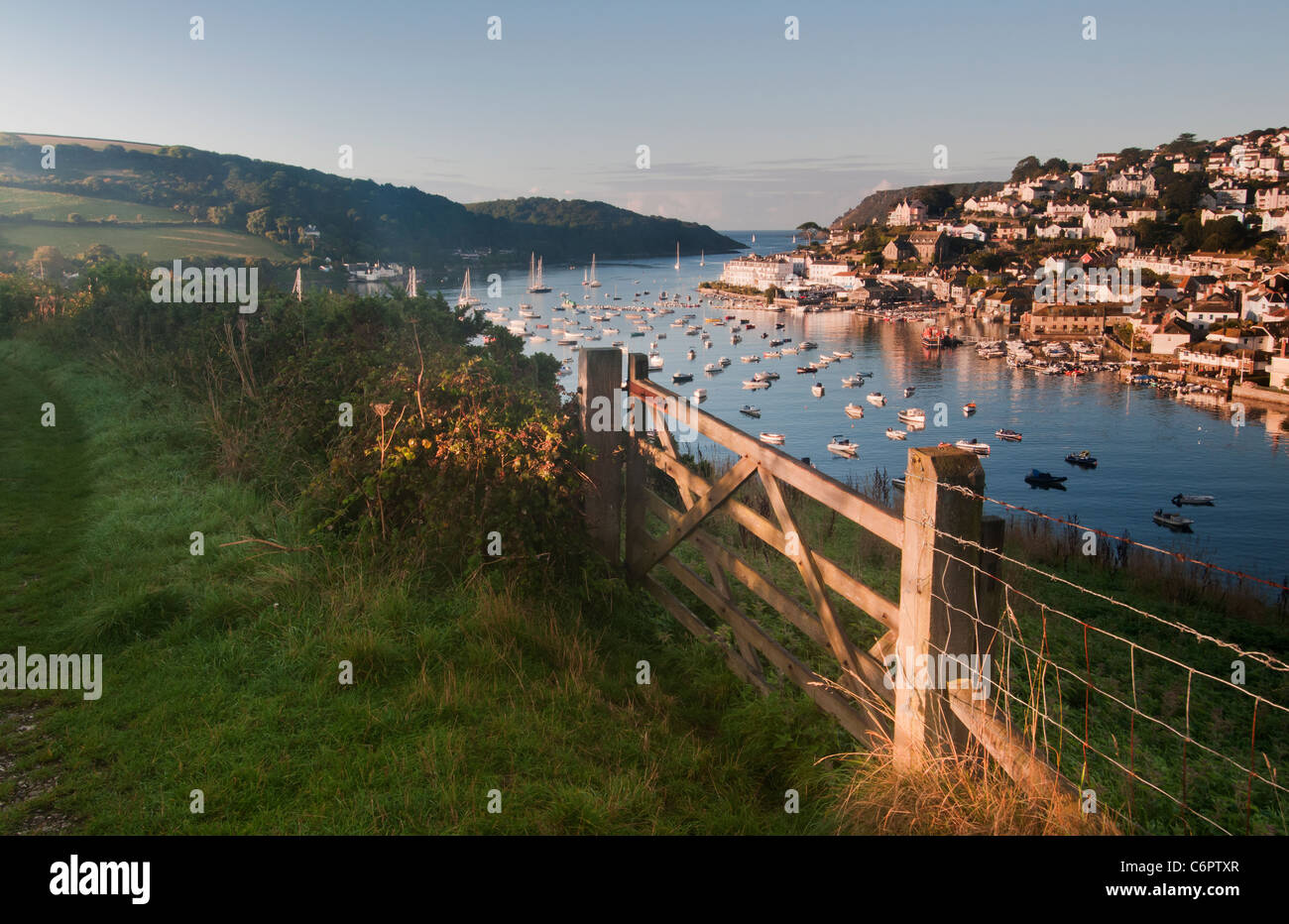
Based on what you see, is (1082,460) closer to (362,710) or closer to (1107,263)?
(362,710)

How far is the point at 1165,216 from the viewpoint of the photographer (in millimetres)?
136625

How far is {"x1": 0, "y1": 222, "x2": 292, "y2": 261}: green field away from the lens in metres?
49.3

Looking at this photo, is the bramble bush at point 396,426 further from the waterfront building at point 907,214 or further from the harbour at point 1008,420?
the waterfront building at point 907,214

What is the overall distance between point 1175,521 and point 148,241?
2321 inches

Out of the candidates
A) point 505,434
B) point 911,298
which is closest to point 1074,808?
point 505,434

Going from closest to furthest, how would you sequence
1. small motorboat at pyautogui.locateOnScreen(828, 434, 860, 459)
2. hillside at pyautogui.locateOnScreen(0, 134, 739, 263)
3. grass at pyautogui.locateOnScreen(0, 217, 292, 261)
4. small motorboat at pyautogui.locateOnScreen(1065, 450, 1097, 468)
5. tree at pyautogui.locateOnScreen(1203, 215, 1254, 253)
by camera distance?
small motorboat at pyautogui.locateOnScreen(828, 434, 860, 459) < small motorboat at pyautogui.locateOnScreen(1065, 450, 1097, 468) < grass at pyautogui.locateOnScreen(0, 217, 292, 261) < hillside at pyautogui.locateOnScreen(0, 134, 739, 263) < tree at pyautogui.locateOnScreen(1203, 215, 1254, 253)

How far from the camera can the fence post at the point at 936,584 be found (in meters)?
3.00

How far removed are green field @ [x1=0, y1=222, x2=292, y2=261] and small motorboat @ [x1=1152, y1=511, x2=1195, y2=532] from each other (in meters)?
47.1
